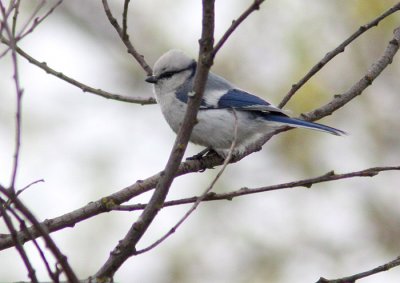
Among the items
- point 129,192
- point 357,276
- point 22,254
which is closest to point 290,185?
point 357,276

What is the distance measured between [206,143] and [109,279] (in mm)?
1955

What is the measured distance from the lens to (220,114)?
3980 mm

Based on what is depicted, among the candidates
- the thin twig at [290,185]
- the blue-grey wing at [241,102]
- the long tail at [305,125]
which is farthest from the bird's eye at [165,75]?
the thin twig at [290,185]

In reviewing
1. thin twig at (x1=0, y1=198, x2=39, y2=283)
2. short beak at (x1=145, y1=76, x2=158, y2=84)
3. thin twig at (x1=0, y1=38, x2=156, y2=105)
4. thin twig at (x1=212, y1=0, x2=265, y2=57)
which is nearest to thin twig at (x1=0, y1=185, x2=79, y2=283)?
thin twig at (x1=0, y1=198, x2=39, y2=283)

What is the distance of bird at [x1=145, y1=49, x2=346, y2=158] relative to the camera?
155 inches

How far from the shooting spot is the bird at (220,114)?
3928 mm

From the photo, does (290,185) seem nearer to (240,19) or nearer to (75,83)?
(240,19)

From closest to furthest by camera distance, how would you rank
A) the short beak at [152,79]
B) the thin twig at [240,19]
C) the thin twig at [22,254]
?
the thin twig at [22,254] < the thin twig at [240,19] < the short beak at [152,79]

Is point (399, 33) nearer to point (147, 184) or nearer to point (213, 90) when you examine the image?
point (213, 90)

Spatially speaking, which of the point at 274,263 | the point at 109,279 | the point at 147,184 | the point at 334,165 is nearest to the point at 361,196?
the point at 334,165

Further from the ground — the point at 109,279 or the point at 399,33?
the point at 399,33

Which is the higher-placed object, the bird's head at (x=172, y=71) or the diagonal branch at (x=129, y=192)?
the bird's head at (x=172, y=71)

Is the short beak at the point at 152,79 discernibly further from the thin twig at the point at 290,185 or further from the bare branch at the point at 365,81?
the thin twig at the point at 290,185

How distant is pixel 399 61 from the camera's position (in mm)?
7617
